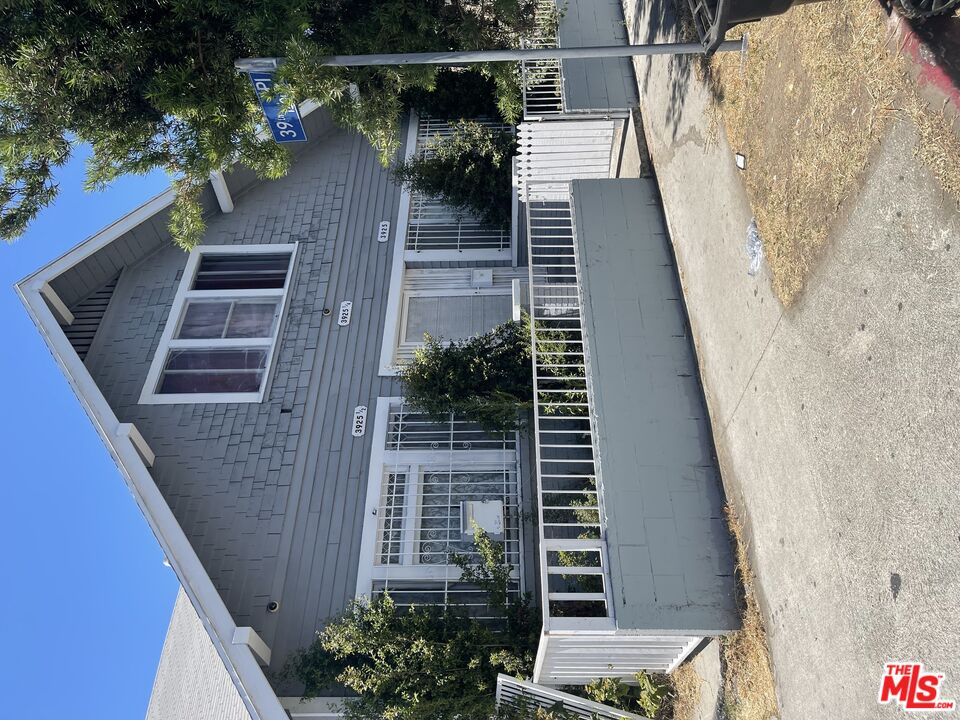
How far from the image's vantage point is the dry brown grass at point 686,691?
6438 mm

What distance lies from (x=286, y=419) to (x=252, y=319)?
7.48 feet

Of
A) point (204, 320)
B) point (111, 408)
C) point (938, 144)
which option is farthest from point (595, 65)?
point (111, 408)

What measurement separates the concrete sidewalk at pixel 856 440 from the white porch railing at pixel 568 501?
142cm

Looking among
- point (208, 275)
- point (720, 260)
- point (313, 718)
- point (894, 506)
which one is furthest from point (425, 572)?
point (208, 275)

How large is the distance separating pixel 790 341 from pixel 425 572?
5872 millimetres

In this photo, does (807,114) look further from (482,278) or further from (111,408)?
(111,408)

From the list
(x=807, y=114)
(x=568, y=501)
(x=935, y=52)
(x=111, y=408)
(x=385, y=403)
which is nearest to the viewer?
(x=935, y=52)

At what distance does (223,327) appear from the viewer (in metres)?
10.8

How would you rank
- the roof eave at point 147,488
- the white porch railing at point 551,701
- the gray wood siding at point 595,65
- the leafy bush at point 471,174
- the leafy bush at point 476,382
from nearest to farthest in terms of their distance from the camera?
the white porch railing at point 551,701 < the roof eave at point 147,488 < the leafy bush at point 476,382 < the gray wood siding at point 595,65 < the leafy bush at point 471,174

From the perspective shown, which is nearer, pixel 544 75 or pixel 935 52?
pixel 935 52

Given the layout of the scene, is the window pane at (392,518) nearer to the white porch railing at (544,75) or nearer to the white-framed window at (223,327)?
the white-framed window at (223,327)

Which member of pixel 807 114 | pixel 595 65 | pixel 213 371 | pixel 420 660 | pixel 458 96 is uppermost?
pixel 458 96

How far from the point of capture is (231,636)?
741cm

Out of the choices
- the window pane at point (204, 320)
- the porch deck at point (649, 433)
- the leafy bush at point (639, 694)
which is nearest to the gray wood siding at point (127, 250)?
the window pane at point (204, 320)
